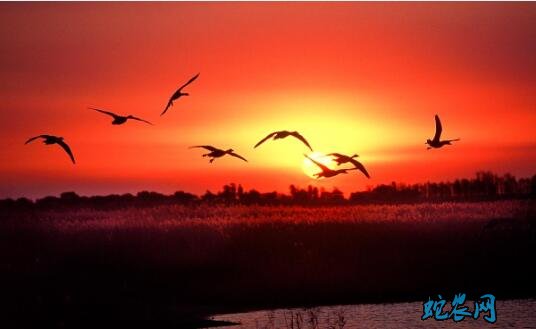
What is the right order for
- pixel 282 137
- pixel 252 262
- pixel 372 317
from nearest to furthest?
pixel 282 137 → pixel 372 317 → pixel 252 262

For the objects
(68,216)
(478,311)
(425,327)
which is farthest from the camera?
(68,216)

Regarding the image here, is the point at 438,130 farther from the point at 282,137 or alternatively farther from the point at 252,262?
the point at 252,262

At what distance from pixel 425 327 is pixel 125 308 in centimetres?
638

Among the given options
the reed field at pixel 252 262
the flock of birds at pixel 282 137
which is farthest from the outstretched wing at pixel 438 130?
the reed field at pixel 252 262

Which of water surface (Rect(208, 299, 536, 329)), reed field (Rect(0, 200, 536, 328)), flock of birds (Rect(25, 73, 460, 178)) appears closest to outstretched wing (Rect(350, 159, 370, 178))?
flock of birds (Rect(25, 73, 460, 178))

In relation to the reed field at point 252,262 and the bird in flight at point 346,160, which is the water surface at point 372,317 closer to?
the reed field at point 252,262

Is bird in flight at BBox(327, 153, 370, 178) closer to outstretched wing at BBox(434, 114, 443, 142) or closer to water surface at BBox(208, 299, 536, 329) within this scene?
outstretched wing at BBox(434, 114, 443, 142)

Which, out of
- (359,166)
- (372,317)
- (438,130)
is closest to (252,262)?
(372,317)

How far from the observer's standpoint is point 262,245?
25297 mm

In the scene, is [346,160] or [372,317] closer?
[346,160]

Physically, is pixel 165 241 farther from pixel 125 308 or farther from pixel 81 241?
pixel 125 308

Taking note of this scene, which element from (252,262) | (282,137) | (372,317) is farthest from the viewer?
(252,262)

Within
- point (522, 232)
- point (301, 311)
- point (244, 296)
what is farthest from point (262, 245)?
point (522, 232)

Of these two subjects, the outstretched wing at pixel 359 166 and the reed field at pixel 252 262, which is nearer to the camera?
the outstretched wing at pixel 359 166
